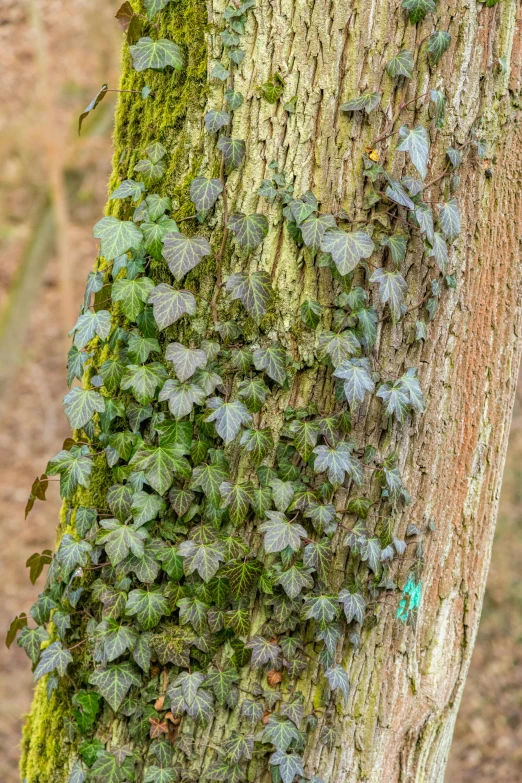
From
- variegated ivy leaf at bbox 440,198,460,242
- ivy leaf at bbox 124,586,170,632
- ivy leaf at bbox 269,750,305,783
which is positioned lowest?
ivy leaf at bbox 269,750,305,783

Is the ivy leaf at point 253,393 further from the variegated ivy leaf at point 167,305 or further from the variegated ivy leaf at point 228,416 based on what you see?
the variegated ivy leaf at point 167,305

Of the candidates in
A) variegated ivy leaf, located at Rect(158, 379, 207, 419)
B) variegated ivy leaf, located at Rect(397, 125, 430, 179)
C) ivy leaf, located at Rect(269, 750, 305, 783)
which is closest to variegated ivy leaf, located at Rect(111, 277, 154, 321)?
variegated ivy leaf, located at Rect(158, 379, 207, 419)

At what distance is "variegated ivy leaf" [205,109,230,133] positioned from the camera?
4.65 feet

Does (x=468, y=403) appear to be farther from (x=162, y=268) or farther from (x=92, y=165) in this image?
(x=92, y=165)

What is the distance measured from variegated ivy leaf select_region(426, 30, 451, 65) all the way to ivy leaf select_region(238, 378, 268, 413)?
79cm

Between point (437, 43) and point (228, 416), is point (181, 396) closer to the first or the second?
point (228, 416)

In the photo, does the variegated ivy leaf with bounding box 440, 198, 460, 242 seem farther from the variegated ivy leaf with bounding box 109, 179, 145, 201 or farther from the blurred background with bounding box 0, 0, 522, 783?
the blurred background with bounding box 0, 0, 522, 783

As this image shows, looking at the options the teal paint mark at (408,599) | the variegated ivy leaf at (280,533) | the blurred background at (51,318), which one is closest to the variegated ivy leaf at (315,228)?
the variegated ivy leaf at (280,533)

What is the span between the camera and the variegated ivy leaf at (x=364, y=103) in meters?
1.38

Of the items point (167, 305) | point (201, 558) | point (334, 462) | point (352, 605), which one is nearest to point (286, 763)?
point (352, 605)

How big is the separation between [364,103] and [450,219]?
1.03 feet

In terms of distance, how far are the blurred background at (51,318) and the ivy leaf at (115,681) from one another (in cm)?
426

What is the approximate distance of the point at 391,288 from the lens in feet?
4.65

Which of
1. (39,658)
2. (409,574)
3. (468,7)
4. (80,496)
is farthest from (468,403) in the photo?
(39,658)
